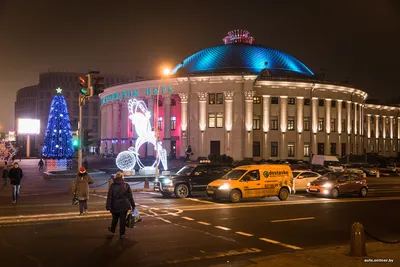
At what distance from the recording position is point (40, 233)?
1257 cm

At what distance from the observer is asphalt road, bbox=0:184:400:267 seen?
32.7 ft

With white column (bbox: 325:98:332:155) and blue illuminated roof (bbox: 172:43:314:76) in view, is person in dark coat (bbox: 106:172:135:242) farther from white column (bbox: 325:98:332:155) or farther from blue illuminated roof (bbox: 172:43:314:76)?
white column (bbox: 325:98:332:155)

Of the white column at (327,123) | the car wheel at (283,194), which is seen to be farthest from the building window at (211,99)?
the car wheel at (283,194)

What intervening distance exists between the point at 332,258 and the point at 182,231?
16.9ft

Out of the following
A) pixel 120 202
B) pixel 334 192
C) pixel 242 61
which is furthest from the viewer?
pixel 242 61

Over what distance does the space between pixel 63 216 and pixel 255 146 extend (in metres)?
54.4

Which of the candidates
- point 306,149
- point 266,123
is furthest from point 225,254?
point 306,149

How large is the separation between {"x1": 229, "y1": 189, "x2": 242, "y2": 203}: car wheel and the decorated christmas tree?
110 feet

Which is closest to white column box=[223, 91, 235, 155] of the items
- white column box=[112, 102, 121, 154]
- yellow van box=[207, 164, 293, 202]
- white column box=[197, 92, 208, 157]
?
white column box=[197, 92, 208, 157]

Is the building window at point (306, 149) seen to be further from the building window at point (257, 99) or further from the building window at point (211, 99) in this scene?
the building window at point (211, 99)

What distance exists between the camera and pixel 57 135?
50.1 meters

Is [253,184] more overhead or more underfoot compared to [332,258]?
more overhead

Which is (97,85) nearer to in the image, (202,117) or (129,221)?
(129,221)

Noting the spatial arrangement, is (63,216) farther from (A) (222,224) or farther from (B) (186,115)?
(B) (186,115)
